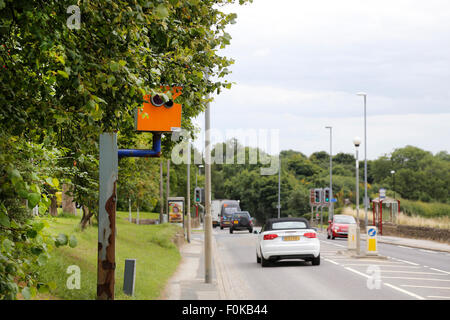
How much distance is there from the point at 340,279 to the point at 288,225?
4919 mm

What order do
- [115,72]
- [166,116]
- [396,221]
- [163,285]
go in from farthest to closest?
[396,221] → [163,285] → [166,116] → [115,72]

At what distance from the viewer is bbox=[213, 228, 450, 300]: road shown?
47.5 ft

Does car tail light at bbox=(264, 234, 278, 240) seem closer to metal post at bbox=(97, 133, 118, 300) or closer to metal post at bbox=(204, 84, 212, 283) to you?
metal post at bbox=(204, 84, 212, 283)

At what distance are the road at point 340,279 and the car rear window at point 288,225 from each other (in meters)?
1.34

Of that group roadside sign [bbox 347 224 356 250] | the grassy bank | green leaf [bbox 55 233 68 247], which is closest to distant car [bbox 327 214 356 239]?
roadside sign [bbox 347 224 356 250]

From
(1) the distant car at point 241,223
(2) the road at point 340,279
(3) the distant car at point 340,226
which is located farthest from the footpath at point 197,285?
(1) the distant car at point 241,223

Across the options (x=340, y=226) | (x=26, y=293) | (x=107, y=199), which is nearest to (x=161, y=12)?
(x=26, y=293)

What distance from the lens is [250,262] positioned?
25.2 metres

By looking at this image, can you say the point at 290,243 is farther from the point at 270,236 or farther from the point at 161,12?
the point at 161,12

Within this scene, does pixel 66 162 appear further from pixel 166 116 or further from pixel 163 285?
pixel 163 285

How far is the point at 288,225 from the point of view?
73.7 ft

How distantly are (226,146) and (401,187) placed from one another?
1320 inches

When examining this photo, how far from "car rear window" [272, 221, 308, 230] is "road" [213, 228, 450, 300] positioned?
1.34m
